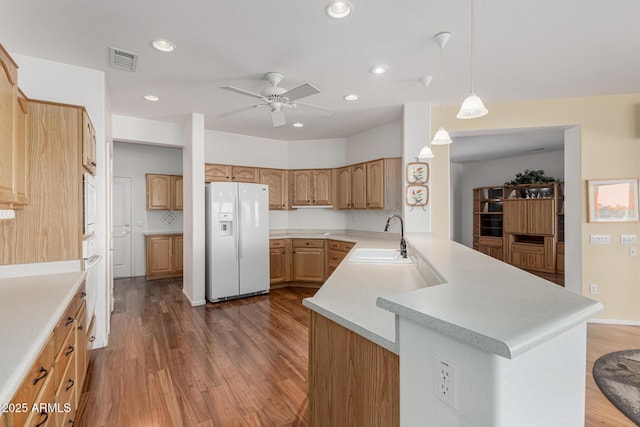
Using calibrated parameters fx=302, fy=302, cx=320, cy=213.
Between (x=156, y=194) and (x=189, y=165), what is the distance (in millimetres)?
2103

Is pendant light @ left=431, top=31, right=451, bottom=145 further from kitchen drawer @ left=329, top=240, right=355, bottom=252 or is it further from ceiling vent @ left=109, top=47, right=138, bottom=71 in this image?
ceiling vent @ left=109, top=47, right=138, bottom=71

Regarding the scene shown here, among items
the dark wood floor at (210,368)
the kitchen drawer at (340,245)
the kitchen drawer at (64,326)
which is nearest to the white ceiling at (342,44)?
the kitchen drawer at (64,326)

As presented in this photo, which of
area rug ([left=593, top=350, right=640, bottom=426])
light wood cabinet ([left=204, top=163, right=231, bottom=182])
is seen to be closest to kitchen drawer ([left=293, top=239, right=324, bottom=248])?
light wood cabinet ([left=204, top=163, right=231, bottom=182])

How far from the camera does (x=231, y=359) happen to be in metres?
2.69

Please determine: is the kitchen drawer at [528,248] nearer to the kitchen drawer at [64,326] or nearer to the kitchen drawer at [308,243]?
the kitchen drawer at [308,243]

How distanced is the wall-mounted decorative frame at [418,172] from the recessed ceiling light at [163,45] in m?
2.81

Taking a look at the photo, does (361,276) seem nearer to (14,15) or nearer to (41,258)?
(41,258)

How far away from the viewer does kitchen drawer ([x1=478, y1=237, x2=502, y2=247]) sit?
23.9 feet

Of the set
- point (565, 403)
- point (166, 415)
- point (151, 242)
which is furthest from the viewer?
point (151, 242)

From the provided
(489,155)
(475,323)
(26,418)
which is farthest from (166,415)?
(489,155)

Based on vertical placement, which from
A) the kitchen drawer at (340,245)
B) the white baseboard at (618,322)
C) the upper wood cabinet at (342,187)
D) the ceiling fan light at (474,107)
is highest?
the ceiling fan light at (474,107)

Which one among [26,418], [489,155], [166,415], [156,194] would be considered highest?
[489,155]

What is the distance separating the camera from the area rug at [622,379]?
2.08m

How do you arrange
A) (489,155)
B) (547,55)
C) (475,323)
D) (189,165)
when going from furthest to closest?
(489,155) < (189,165) < (547,55) < (475,323)
